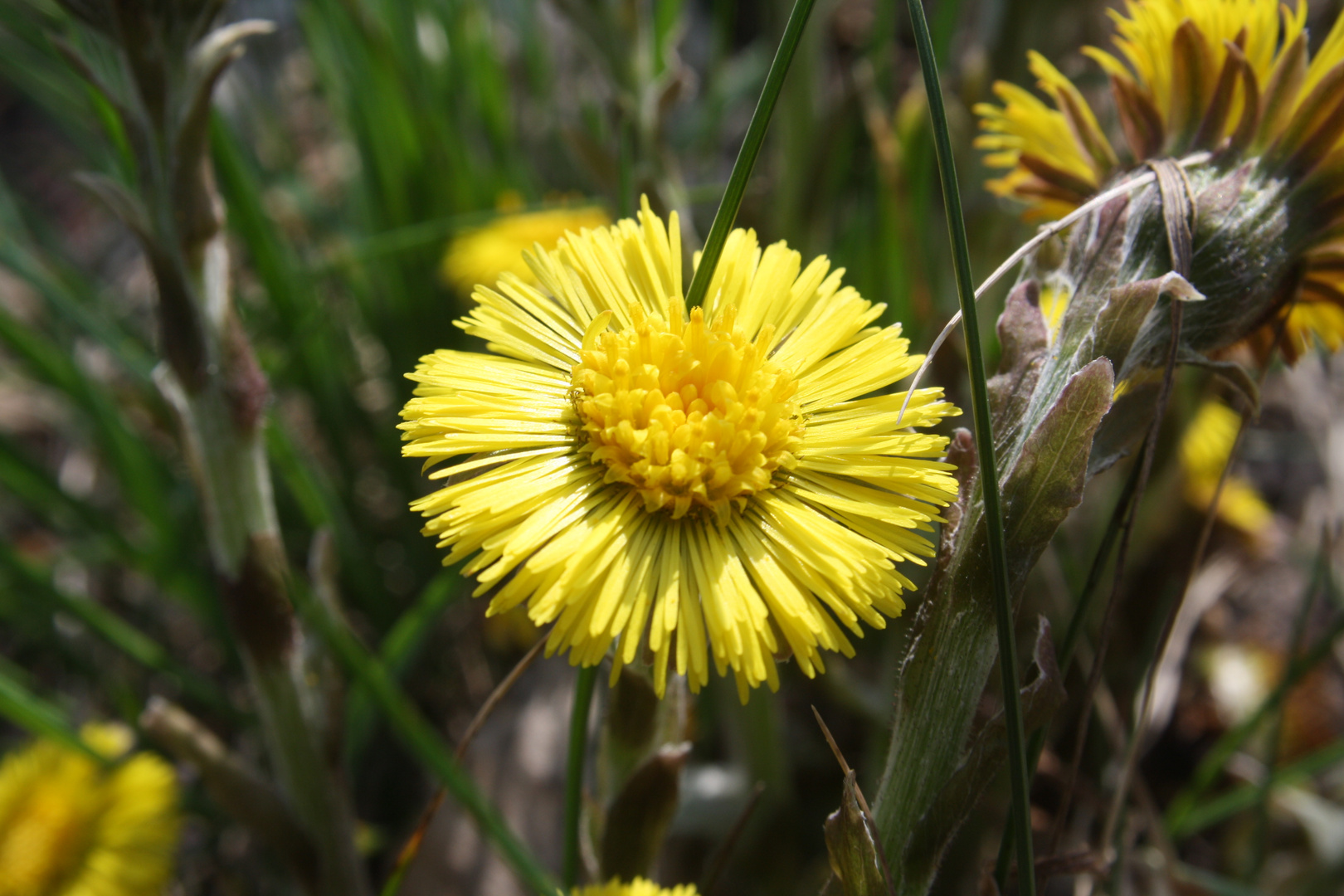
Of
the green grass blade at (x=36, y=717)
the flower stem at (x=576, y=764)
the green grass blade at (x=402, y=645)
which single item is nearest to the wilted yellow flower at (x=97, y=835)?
the green grass blade at (x=36, y=717)

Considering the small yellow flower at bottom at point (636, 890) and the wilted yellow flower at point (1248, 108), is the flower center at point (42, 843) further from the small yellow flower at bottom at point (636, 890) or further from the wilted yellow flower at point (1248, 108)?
the wilted yellow flower at point (1248, 108)

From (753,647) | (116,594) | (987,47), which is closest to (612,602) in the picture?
(753,647)

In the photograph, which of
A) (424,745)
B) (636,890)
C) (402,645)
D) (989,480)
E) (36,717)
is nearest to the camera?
(989,480)

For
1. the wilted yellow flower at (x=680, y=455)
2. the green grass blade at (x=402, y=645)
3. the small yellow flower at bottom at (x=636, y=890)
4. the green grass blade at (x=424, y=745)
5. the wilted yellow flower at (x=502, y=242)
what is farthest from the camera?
the wilted yellow flower at (x=502, y=242)

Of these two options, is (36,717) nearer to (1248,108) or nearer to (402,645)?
(402,645)

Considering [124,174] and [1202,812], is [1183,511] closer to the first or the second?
[1202,812]

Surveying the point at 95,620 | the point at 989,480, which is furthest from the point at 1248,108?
the point at 95,620

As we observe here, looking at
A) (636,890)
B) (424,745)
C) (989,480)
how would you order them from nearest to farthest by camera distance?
(989,480), (636,890), (424,745)
